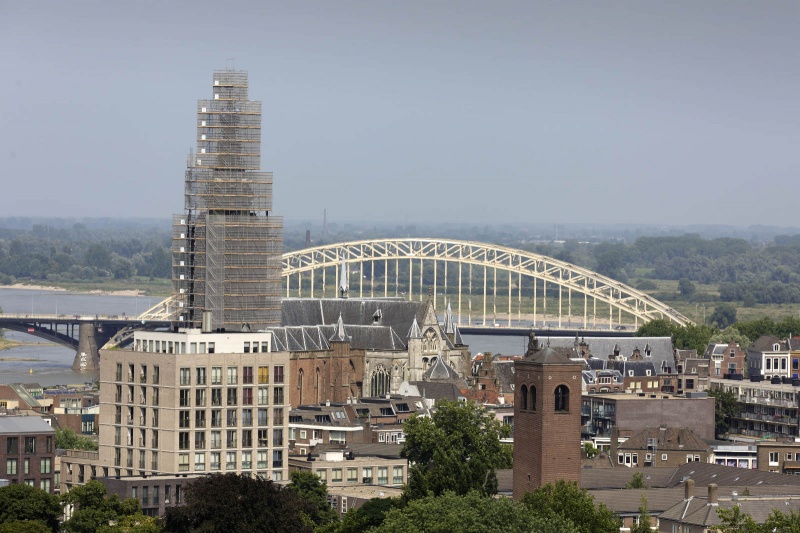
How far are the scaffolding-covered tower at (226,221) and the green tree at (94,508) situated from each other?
31.2 metres

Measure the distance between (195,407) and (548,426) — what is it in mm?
26279

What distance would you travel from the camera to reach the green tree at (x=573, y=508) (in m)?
100

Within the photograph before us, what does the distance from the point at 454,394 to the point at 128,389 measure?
50801mm

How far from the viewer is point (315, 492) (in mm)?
123688

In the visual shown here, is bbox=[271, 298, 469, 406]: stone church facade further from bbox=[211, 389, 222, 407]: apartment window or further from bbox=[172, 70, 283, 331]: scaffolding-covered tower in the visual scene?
bbox=[211, 389, 222, 407]: apartment window

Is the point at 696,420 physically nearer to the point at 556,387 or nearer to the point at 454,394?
the point at 454,394

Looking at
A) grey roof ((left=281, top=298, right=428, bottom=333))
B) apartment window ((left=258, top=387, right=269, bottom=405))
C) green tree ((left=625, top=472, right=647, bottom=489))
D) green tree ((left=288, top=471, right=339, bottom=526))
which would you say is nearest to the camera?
green tree ((left=288, top=471, right=339, bottom=526))

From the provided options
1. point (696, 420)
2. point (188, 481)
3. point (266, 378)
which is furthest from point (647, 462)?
point (188, 481)

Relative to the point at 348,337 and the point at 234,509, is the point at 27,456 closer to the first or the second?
the point at 234,509

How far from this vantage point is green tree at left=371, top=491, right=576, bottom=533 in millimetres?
93625

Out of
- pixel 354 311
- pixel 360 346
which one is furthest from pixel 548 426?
pixel 354 311

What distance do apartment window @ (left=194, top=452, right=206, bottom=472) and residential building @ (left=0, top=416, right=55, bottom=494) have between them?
787 centimetres

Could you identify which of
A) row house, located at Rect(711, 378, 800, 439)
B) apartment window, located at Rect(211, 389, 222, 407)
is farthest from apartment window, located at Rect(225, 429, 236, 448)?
row house, located at Rect(711, 378, 800, 439)

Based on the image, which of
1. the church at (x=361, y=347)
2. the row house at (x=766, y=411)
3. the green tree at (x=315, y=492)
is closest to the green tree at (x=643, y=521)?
the green tree at (x=315, y=492)
